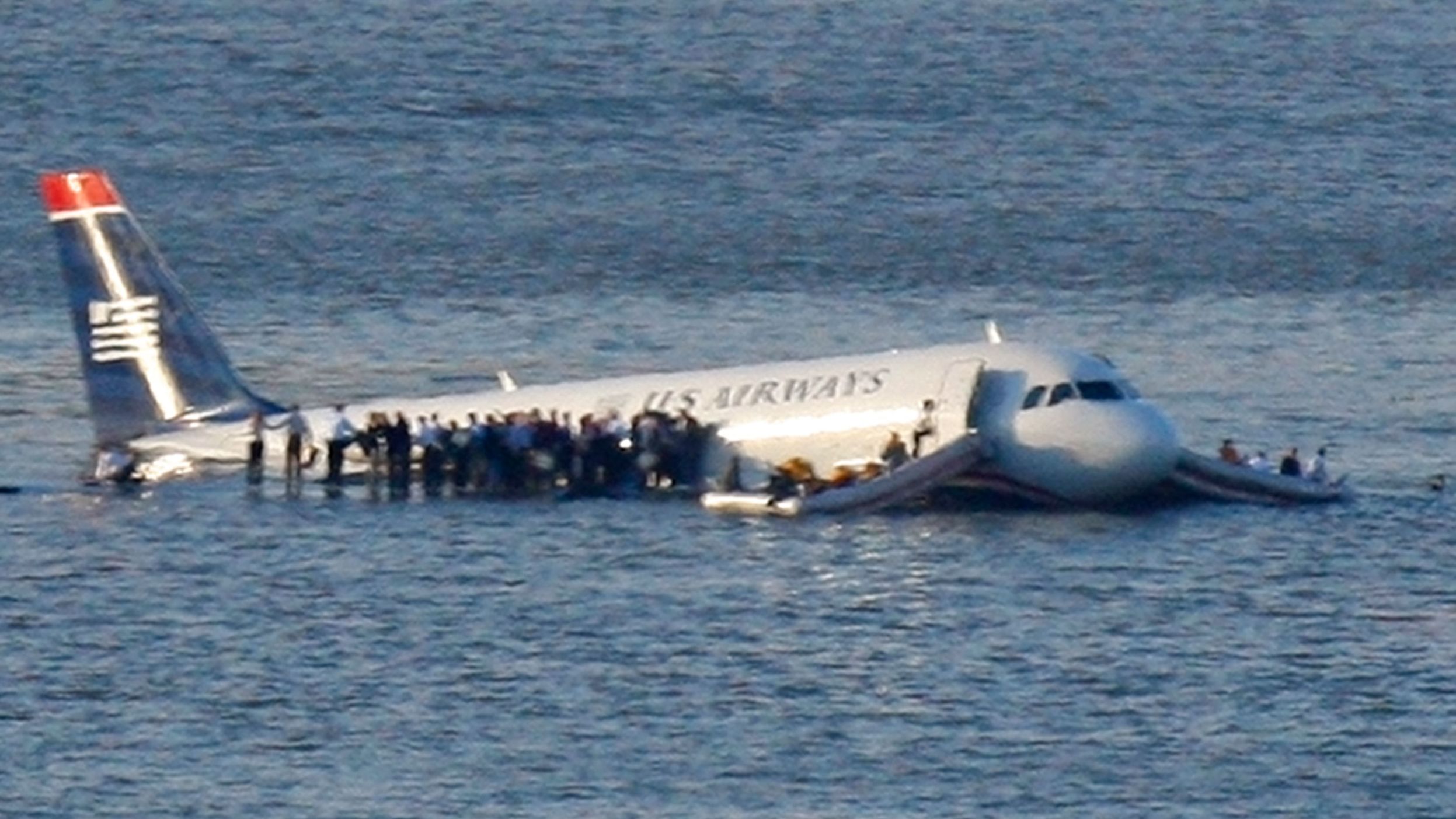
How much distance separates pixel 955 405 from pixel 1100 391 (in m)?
2.73

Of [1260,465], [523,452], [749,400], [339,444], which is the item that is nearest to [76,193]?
[339,444]

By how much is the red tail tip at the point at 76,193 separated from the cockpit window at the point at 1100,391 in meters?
22.8

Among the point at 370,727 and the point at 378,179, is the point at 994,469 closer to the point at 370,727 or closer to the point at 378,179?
the point at 370,727

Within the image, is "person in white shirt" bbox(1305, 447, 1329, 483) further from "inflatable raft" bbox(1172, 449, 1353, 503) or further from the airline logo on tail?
the airline logo on tail

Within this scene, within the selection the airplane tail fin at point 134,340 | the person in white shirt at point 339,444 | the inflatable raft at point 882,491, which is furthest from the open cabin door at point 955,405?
the airplane tail fin at point 134,340

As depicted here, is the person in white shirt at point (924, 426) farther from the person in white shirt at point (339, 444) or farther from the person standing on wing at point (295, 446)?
the person standing on wing at point (295, 446)

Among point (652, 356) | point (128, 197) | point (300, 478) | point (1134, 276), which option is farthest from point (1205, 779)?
point (128, 197)

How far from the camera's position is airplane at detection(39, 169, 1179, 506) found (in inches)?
2864

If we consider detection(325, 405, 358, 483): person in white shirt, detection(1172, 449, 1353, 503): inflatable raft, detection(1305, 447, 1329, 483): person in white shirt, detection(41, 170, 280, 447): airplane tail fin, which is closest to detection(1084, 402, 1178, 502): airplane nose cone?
detection(1172, 449, 1353, 503): inflatable raft

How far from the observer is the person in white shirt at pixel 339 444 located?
79312mm

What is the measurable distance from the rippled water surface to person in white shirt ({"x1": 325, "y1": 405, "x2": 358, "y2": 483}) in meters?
0.90

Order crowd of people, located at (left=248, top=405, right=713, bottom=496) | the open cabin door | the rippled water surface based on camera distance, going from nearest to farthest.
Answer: the rippled water surface → the open cabin door → crowd of people, located at (left=248, top=405, right=713, bottom=496)

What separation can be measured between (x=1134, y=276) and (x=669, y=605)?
4507 centimetres

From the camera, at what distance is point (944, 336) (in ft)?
319
